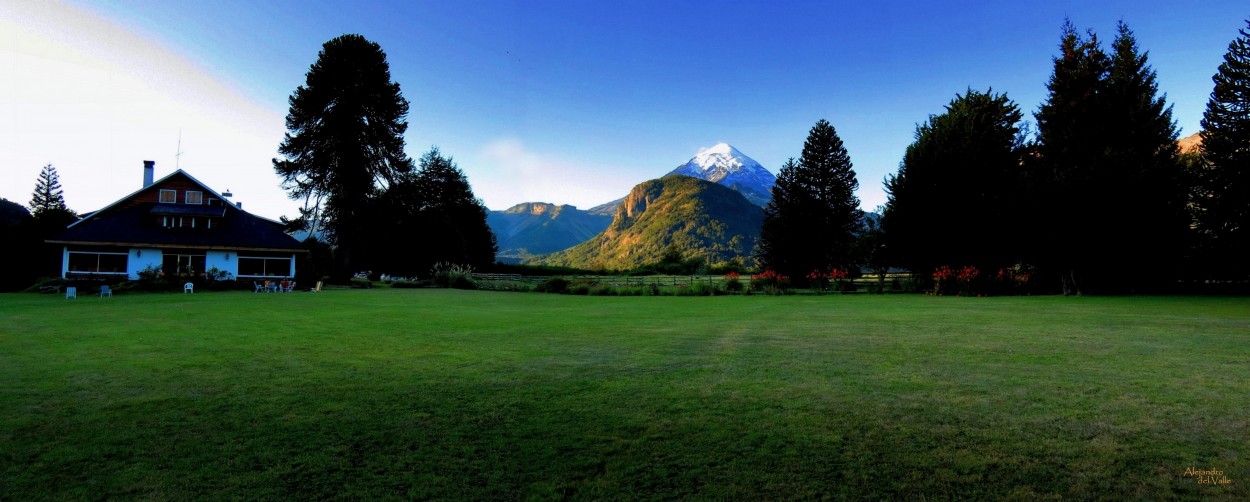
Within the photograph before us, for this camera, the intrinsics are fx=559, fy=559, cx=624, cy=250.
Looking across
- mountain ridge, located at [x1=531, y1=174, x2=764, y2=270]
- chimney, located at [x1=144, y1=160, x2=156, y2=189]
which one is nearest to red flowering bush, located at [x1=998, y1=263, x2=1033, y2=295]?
chimney, located at [x1=144, y1=160, x2=156, y2=189]

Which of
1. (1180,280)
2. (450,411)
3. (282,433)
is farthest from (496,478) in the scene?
(1180,280)

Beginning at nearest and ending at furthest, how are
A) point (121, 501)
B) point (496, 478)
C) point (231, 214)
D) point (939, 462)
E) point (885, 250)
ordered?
point (121, 501) < point (496, 478) < point (939, 462) < point (885, 250) < point (231, 214)

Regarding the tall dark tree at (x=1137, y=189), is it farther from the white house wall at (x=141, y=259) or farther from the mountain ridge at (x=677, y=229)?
the mountain ridge at (x=677, y=229)

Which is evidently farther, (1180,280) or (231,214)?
(231,214)

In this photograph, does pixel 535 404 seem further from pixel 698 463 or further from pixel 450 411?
pixel 698 463

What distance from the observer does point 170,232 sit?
32000mm

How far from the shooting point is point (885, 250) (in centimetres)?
3112

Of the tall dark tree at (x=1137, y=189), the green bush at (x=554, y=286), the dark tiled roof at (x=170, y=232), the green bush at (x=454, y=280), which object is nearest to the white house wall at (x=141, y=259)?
the dark tiled roof at (x=170, y=232)

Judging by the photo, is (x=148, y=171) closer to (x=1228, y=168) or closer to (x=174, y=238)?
(x=174, y=238)

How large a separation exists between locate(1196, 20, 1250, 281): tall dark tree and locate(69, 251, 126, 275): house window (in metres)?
51.7

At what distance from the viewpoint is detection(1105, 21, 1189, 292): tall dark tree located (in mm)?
22297

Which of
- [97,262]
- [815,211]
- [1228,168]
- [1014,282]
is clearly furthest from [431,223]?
[1228,168]

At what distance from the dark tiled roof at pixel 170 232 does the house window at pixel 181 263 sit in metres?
0.87

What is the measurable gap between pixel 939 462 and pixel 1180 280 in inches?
1251
